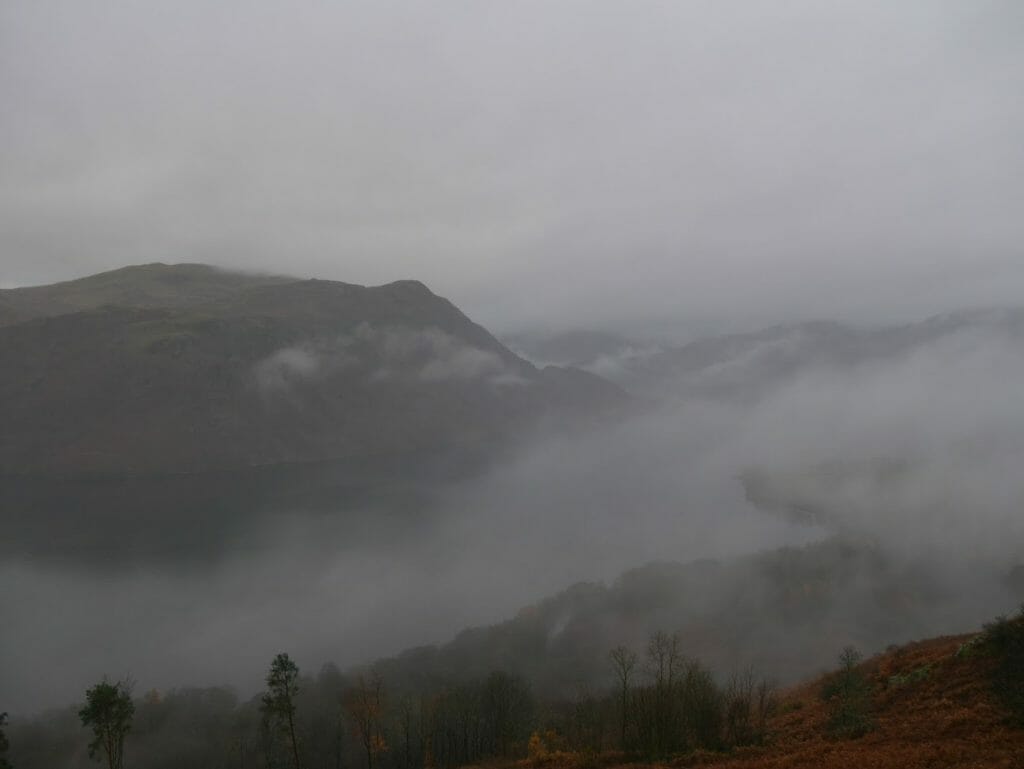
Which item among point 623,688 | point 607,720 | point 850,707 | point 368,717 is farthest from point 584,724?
point 850,707

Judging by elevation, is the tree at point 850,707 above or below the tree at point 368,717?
above

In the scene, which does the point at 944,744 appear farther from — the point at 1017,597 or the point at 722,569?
the point at 1017,597

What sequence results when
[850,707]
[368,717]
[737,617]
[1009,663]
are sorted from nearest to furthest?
[1009,663] → [850,707] → [368,717] → [737,617]

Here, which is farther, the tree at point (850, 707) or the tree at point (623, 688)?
the tree at point (623, 688)

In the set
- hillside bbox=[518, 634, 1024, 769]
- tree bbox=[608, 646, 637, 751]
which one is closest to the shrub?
hillside bbox=[518, 634, 1024, 769]

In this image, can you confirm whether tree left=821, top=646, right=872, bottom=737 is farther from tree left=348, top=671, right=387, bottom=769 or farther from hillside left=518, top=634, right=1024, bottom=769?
tree left=348, top=671, right=387, bottom=769

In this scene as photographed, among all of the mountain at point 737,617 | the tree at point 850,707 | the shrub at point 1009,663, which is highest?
the shrub at point 1009,663

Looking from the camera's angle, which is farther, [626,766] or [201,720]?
[201,720]

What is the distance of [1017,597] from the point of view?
13262 centimetres

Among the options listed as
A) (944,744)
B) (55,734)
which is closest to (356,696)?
(55,734)

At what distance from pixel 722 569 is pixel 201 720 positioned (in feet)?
363

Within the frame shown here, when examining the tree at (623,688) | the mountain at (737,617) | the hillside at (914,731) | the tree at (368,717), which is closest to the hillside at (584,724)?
the hillside at (914,731)

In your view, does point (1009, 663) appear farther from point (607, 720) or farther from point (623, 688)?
point (607, 720)

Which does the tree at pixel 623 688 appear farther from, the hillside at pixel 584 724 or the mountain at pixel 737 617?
the mountain at pixel 737 617
